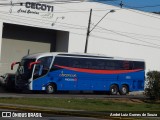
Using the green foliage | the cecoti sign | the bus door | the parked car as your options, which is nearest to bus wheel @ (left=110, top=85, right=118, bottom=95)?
the bus door

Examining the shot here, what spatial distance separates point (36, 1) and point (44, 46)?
6751 millimetres

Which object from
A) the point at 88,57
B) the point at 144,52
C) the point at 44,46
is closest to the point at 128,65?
the point at 88,57

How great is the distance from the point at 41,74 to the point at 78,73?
3.72 metres

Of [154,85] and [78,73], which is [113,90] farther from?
[154,85]

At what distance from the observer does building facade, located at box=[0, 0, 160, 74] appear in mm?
48250

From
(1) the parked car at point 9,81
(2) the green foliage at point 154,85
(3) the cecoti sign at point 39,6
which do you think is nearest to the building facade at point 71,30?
(3) the cecoti sign at point 39,6

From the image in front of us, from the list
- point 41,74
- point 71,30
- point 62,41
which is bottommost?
point 41,74

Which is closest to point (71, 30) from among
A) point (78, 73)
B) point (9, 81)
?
point (9, 81)

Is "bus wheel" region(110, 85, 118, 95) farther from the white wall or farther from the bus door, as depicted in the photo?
the white wall

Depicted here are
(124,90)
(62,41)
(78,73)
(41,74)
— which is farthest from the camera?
(62,41)

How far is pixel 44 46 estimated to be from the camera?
177 feet

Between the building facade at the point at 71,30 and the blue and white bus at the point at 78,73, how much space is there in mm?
10447

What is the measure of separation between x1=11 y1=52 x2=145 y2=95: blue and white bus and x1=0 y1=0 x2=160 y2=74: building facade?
34.3 feet

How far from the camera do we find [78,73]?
38.9 meters
